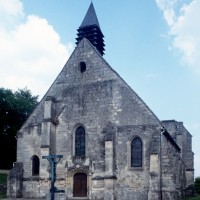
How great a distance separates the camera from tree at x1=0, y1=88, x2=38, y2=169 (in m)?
40.9

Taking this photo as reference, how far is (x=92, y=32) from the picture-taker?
30.3m

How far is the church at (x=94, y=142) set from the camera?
2159cm

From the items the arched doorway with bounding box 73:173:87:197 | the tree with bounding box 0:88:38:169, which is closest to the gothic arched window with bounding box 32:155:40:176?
the arched doorway with bounding box 73:173:87:197

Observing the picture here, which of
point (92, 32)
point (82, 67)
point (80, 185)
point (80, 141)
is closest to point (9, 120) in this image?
point (92, 32)

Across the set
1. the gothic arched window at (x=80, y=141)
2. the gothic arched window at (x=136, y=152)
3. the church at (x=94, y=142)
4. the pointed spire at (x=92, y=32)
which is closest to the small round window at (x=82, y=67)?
the church at (x=94, y=142)

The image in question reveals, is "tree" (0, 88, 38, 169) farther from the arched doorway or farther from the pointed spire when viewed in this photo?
the arched doorway

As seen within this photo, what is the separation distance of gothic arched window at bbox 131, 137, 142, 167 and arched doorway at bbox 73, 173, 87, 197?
3.68 metres

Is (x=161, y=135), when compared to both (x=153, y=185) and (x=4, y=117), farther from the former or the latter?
(x=4, y=117)

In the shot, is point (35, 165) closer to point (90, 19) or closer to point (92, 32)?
point (92, 32)

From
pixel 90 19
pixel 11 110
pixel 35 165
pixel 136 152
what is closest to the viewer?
pixel 136 152

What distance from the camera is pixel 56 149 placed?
80.8 feet

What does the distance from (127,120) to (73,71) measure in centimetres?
598

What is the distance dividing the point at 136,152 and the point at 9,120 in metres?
24.8

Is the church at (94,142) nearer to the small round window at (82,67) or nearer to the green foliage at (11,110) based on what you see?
the small round window at (82,67)
